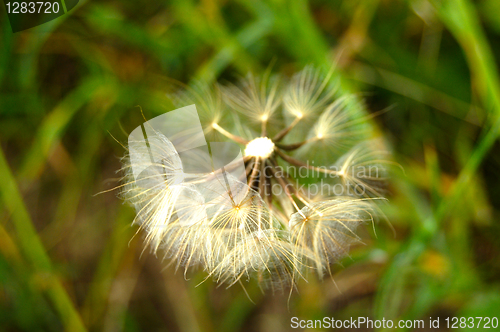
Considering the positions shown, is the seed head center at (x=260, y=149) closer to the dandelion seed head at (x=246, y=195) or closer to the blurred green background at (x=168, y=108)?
the dandelion seed head at (x=246, y=195)

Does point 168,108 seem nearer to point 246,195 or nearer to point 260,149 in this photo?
point 260,149

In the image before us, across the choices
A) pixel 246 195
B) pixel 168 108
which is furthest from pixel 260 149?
pixel 168 108

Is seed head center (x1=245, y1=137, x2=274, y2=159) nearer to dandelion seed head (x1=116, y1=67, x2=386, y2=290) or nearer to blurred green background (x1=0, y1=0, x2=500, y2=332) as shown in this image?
dandelion seed head (x1=116, y1=67, x2=386, y2=290)

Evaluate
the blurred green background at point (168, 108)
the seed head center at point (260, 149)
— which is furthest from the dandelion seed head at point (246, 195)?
the blurred green background at point (168, 108)

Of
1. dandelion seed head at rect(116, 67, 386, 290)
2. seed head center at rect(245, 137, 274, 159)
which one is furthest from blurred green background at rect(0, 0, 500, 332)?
seed head center at rect(245, 137, 274, 159)

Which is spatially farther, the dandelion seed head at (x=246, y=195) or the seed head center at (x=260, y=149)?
the seed head center at (x=260, y=149)

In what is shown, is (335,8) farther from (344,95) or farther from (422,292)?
(422,292)
